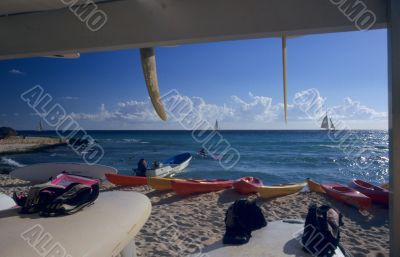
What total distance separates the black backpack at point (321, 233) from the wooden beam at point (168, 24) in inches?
48.4

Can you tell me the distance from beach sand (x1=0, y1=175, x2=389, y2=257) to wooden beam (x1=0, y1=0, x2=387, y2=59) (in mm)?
2259

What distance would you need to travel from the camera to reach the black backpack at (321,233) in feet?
6.02

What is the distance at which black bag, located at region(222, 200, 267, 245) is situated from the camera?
195cm

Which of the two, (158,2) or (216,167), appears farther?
(216,167)

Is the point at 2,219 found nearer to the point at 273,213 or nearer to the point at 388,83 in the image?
the point at 388,83

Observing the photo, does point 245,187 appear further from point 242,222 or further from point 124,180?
point 242,222

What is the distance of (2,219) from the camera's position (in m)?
1.46

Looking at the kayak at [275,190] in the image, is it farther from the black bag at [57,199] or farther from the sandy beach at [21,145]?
the sandy beach at [21,145]

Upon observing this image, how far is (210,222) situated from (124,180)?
3.47 m

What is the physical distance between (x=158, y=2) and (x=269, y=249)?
165cm

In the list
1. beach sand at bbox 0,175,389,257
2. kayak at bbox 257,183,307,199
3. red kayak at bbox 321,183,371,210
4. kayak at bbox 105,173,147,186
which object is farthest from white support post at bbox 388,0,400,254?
kayak at bbox 105,173,147,186

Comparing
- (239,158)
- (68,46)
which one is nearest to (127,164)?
(239,158)

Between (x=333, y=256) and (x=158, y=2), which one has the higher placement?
(x=158, y=2)

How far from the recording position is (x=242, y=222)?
2.12 m
